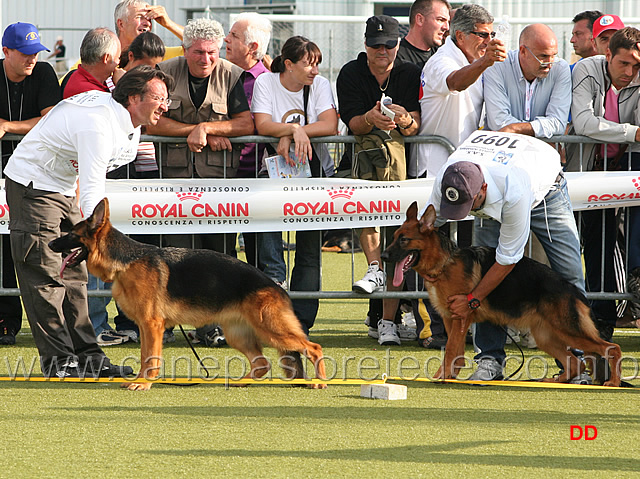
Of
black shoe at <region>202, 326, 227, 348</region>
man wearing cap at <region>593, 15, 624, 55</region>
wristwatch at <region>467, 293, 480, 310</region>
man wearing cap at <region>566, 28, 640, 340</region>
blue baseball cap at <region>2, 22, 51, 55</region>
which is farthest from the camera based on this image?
man wearing cap at <region>593, 15, 624, 55</region>

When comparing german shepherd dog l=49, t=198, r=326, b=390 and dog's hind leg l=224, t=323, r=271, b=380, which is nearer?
german shepherd dog l=49, t=198, r=326, b=390

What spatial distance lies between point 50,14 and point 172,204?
63.8 ft

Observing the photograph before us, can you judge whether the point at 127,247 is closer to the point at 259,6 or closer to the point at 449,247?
the point at 449,247

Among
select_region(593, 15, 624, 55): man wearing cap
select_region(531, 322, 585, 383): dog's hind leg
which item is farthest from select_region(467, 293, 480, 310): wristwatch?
select_region(593, 15, 624, 55): man wearing cap

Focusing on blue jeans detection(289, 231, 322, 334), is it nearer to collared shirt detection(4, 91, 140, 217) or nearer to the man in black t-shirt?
the man in black t-shirt

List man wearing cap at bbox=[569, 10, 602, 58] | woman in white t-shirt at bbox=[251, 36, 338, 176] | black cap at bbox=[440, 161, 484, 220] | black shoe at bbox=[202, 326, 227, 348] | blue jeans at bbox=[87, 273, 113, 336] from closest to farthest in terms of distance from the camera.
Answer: black cap at bbox=[440, 161, 484, 220], woman in white t-shirt at bbox=[251, 36, 338, 176], black shoe at bbox=[202, 326, 227, 348], blue jeans at bbox=[87, 273, 113, 336], man wearing cap at bbox=[569, 10, 602, 58]

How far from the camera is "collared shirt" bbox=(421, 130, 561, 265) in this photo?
5309 millimetres

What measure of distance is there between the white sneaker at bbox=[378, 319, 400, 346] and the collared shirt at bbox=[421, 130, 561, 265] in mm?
1616

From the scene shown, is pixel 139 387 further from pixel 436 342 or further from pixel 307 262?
pixel 436 342

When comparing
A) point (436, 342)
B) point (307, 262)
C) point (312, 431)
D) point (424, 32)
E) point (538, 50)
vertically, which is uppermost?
point (424, 32)

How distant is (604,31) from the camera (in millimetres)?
7727

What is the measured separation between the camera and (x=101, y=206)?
522 centimetres

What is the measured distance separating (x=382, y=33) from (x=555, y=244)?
214 cm

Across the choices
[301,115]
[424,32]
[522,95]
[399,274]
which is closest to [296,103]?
[301,115]
